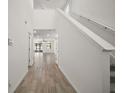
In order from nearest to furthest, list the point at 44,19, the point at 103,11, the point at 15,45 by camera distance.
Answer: the point at 15,45 < the point at 103,11 < the point at 44,19

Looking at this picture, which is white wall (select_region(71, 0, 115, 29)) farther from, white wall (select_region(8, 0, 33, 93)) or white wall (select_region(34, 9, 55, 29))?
white wall (select_region(34, 9, 55, 29))

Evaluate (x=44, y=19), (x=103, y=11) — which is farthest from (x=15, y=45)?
(x=44, y=19)

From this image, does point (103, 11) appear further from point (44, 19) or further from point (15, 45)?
point (44, 19)

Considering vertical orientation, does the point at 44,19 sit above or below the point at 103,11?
above

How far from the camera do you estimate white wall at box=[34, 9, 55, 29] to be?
32.0 feet

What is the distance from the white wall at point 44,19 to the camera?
974cm

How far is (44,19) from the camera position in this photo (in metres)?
9.73

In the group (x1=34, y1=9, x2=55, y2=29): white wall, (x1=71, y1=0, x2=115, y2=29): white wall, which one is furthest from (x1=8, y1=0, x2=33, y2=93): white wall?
(x1=34, y1=9, x2=55, y2=29): white wall
